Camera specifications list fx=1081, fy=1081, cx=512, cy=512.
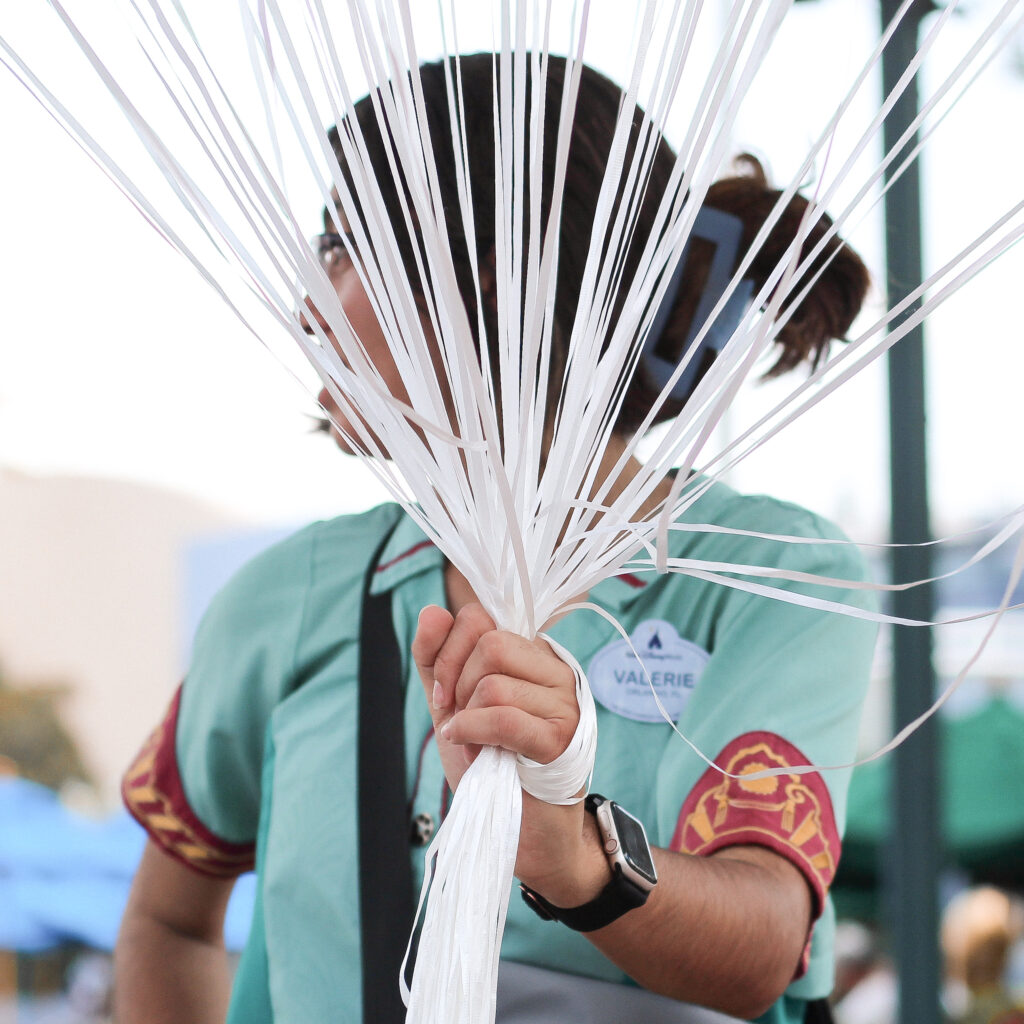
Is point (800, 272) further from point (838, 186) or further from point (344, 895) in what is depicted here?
point (344, 895)

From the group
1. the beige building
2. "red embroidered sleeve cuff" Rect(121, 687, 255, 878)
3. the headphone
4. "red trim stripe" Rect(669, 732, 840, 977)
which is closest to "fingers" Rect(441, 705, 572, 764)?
"red trim stripe" Rect(669, 732, 840, 977)

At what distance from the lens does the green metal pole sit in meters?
1.44

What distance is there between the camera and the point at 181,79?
0.45m

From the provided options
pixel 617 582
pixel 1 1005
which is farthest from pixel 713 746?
pixel 1 1005

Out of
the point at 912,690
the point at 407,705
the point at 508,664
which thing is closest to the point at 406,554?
the point at 407,705

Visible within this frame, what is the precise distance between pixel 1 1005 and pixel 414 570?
2438 millimetres

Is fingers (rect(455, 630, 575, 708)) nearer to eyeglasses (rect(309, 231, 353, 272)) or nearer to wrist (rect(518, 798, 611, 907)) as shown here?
wrist (rect(518, 798, 611, 907))

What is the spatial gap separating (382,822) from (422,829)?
0.10 ft

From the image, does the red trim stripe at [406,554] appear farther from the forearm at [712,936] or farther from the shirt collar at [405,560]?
the forearm at [712,936]

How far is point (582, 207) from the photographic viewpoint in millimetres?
776

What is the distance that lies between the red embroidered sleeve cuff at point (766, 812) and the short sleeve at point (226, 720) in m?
0.37

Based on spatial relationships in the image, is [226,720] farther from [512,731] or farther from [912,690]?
[912,690]

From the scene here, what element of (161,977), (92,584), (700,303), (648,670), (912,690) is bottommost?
(161,977)

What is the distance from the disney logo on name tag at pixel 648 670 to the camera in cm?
77
